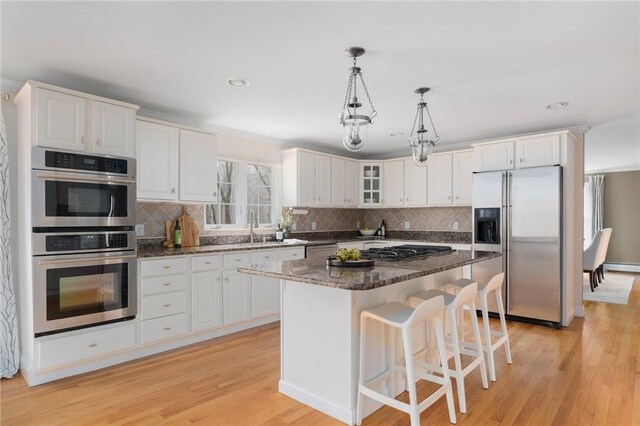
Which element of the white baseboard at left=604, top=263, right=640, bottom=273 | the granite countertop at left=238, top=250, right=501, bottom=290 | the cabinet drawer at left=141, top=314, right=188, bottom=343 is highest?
the granite countertop at left=238, top=250, right=501, bottom=290

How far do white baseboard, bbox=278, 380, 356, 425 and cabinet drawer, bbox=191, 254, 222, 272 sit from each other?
60.6 inches

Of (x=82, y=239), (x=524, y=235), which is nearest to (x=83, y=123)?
(x=82, y=239)

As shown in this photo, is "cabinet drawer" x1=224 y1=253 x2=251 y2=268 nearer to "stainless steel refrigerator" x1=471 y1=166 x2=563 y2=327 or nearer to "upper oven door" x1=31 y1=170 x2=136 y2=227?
"upper oven door" x1=31 y1=170 x2=136 y2=227

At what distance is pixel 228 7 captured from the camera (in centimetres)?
204

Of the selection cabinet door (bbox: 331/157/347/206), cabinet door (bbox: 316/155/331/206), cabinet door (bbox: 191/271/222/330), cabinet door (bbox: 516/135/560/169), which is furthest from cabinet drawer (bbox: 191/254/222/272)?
cabinet door (bbox: 516/135/560/169)

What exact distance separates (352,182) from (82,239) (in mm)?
4007

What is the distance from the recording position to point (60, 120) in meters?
2.95

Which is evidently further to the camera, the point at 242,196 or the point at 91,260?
the point at 242,196

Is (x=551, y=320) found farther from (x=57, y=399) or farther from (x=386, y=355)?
(x=57, y=399)

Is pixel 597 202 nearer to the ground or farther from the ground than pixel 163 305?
farther from the ground

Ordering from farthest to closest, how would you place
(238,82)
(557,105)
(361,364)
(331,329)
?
(557,105)
(238,82)
(331,329)
(361,364)

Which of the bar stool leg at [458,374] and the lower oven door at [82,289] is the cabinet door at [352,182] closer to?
the lower oven door at [82,289]

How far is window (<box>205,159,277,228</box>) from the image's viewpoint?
4852 mm

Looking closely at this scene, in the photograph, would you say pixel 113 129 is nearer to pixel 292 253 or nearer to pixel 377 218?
pixel 292 253
